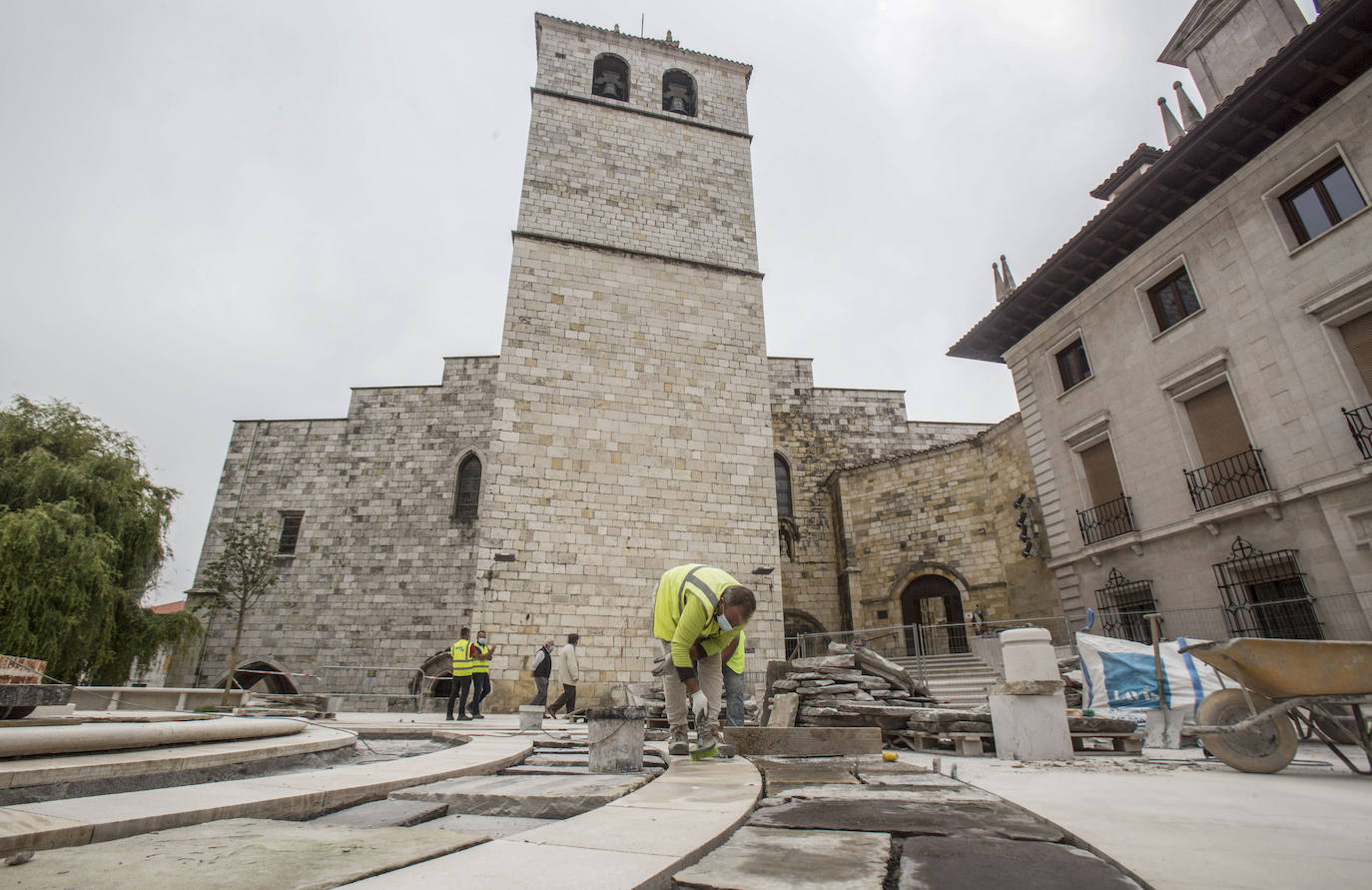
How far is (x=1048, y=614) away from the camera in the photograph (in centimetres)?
1250

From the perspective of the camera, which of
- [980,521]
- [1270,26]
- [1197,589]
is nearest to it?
[1197,589]

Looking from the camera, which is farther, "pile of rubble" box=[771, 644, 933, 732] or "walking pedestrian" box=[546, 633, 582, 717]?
"walking pedestrian" box=[546, 633, 582, 717]

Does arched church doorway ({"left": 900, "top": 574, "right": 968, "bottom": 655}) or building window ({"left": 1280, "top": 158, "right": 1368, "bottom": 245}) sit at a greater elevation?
building window ({"left": 1280, "top": 158, "right": 1368, "bottom": 245})

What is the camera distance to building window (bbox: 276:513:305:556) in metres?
16.7

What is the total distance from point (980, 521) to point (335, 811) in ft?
46.8

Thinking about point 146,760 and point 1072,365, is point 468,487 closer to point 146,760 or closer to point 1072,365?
point 1072,365

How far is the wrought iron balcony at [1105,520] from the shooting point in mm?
10516

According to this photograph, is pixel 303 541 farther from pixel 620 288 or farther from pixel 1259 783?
pixel 1259 783

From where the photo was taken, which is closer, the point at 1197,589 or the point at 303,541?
the point at 1197,589

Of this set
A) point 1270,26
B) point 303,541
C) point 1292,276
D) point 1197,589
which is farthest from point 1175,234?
point 303,541

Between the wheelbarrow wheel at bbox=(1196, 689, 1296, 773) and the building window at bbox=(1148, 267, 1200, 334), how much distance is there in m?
7.83

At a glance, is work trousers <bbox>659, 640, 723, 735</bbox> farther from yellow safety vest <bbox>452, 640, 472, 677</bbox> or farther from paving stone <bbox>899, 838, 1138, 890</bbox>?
yellow safety vest <bbox>452, 640, 472, 677</bbox>

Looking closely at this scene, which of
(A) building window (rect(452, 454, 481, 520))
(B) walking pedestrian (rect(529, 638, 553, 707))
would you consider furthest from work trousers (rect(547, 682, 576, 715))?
(A) building window (rect(452, 454, 481, 520))

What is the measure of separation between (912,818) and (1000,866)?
0.62 m
